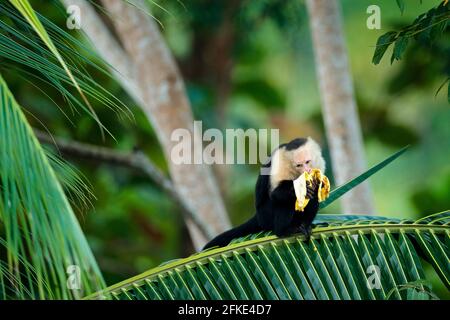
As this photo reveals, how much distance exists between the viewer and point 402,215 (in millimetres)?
11406

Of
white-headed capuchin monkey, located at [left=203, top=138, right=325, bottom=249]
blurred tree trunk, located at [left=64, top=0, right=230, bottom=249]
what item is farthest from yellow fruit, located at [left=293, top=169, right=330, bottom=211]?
blurred tree trunk, located at [left=64, top=0, right=230, bottom=249]

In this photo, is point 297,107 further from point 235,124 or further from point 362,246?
point 362,246

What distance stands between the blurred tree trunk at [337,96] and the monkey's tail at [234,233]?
5.90ft

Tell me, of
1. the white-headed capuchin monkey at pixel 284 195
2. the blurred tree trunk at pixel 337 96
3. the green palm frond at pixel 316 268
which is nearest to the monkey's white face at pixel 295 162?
the white-headed capuchin monkey at pixel 284 195

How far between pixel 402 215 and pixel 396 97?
12.8 ft

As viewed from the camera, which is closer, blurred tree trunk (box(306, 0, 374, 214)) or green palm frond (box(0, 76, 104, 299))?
green palm frond (box(0, 76, 104, 299))

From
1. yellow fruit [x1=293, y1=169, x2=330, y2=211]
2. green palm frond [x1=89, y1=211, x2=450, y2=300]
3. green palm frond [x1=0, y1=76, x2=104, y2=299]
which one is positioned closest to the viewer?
green palm frond [x1=0, y1=76, x2=104, y2=299]

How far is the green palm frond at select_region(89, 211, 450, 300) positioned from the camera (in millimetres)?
2025

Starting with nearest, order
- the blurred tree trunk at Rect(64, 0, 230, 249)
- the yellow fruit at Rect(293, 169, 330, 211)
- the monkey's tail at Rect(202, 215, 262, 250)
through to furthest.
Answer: the yellow fruit at Rect(293, 169, 330, 211) < the monkey's tail at Rect(202, 215, 262, 250) < the blurred tree trunk at Rect(64, 0, 230, 249)

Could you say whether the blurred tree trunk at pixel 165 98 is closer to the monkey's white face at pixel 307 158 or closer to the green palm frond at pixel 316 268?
the monkey's white face at pixel 307 158

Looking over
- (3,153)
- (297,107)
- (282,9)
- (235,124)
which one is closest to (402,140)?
(235,124)

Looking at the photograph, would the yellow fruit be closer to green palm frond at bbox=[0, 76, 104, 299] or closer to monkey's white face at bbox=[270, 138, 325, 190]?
monkey's white face at bbox=[270, 138, 325, 190]

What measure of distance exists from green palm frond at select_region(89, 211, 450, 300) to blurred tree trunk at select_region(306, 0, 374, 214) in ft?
7.72

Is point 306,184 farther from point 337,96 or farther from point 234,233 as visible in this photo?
point 337,96
